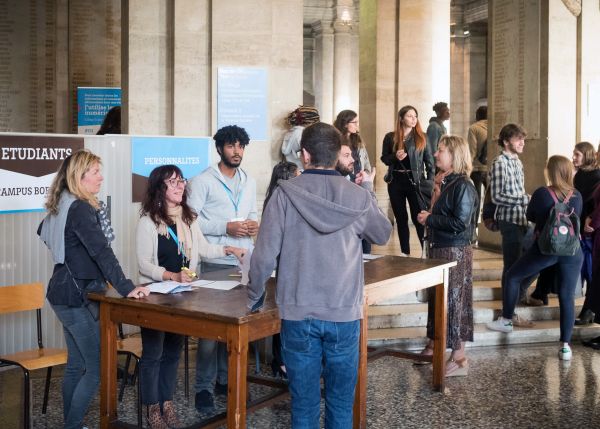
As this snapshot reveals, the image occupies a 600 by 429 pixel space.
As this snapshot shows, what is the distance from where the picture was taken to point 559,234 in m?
6.62

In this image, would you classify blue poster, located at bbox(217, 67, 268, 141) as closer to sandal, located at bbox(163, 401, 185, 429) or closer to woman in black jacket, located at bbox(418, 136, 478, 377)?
woman in black jacket, located at bbox(418, 136, 478, 377)

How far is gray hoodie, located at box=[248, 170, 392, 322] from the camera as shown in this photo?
3.64 meters

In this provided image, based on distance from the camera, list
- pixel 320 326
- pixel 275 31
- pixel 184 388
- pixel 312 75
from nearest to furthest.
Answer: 1. pixel 320 326
2. pixel 184 388
3. pixel 275 31
4. pixel 312 75

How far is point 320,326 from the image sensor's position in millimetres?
3668

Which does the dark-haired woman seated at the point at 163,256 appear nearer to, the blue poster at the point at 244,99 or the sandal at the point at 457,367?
the sandal at the point at 457,367

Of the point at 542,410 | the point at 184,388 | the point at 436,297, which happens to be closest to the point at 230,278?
the point at 184,388

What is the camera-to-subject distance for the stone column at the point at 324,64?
2217cm

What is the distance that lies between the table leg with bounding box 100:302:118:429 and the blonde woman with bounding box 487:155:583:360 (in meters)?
3.77

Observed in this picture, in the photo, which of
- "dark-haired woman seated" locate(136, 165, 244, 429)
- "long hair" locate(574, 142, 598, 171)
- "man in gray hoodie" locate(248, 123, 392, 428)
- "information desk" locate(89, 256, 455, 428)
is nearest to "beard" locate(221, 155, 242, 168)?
"dark-haired woman seated" locate(136, 165, 244, 429)

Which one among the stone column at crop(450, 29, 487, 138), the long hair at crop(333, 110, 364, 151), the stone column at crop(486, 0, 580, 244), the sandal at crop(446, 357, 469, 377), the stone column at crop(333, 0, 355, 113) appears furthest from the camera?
the stone column at crop(333, 0, 355, 113)

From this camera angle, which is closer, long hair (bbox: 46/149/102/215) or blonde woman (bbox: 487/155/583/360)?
long hair (bbox: 46/149/102/215)

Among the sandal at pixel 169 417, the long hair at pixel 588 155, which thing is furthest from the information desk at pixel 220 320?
the long hair at pixel 588 155

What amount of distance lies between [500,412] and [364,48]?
7.30 meters

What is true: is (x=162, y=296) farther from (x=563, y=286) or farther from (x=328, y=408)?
(x=563, y=286)
